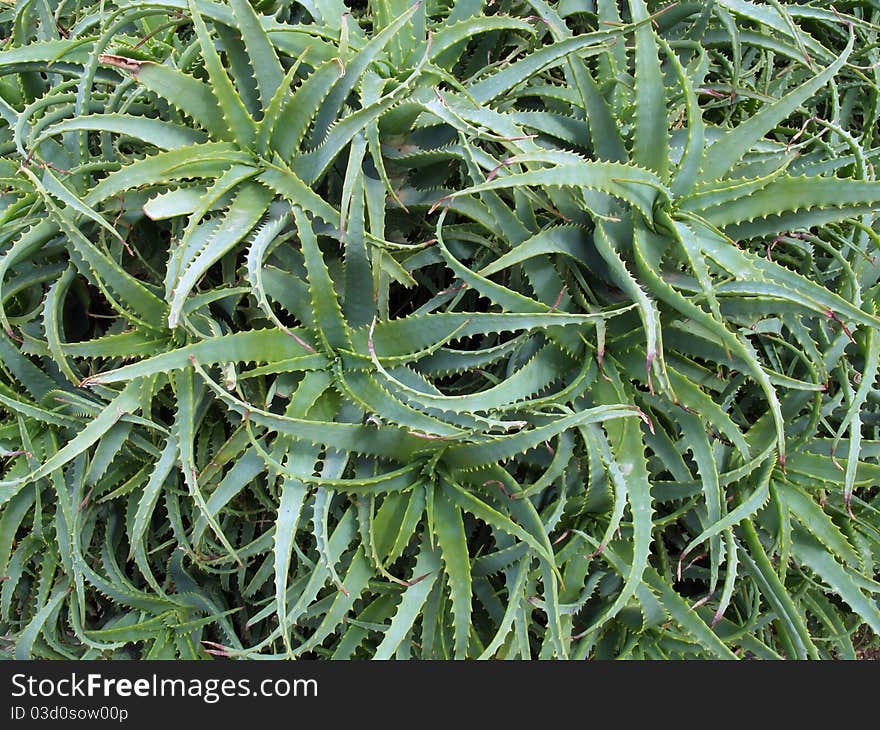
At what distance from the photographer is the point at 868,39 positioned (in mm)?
909

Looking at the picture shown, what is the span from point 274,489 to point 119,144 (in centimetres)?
44

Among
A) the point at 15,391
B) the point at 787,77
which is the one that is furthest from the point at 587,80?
the point at 15,391

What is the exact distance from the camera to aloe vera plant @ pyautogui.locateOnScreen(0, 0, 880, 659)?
67 centimetres

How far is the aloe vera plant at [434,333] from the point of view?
67cm

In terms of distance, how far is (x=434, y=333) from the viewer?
68cm

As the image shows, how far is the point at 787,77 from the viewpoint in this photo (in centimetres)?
90

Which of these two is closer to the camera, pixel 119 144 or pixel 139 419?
pixel 139 419

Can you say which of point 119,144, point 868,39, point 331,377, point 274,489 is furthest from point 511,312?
point 868,39

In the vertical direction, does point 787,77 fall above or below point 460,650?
above

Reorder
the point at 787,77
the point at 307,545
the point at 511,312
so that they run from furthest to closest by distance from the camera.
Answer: the point at 787,77 < the point at 307,545 < the point at 511,312

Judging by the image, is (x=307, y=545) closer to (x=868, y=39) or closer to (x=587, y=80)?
(x=587, y=80)

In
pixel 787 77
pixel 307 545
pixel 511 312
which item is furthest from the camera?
pixel 787 77

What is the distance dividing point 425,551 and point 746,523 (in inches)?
13.5

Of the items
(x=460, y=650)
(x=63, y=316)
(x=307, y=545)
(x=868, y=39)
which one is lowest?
(x=460, y=650)
